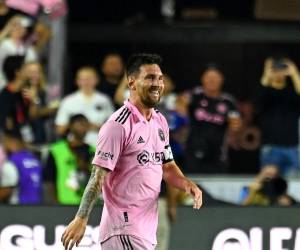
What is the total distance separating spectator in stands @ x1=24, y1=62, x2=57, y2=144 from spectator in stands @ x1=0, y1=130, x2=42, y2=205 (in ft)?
3.54

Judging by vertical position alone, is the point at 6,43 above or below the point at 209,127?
above

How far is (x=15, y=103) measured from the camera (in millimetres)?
11594

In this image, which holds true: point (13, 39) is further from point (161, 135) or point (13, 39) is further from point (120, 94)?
point (161, 135)

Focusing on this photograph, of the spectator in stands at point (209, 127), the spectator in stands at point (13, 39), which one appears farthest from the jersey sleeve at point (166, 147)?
the spectator in stands at point (13, 39)

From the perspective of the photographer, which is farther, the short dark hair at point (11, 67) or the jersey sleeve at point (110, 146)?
the short dark hair at point (11, 67)

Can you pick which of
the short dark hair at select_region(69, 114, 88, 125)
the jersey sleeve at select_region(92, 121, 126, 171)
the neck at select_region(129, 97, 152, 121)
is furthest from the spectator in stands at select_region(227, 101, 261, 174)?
the jersey sleeve at select_region(92, 121, 126, 171)

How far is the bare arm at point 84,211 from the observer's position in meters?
6.44

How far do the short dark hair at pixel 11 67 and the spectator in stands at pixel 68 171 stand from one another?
109 centimetres

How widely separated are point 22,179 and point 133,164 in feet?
13.5

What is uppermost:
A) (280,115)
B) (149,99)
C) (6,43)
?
(6,43)

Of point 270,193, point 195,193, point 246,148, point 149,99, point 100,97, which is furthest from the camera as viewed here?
point 246,148

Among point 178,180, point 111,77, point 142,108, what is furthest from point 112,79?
point 142,108

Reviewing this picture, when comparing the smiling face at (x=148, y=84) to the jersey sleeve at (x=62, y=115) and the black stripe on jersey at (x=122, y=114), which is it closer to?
the black stripe on jersey at (x=122, y=114)

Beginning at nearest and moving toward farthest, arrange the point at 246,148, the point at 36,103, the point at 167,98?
the point at 36,103, the point at 167,98, the point at 246,148
